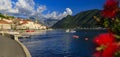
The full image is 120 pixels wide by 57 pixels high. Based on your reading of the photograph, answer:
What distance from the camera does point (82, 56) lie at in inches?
2127

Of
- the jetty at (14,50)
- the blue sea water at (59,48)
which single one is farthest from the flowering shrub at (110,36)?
the blue sea water at (59,48)

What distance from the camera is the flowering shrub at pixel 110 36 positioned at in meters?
2.05

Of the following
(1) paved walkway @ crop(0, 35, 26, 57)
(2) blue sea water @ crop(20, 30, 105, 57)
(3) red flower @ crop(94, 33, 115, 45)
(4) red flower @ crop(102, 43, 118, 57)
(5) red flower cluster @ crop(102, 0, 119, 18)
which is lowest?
(2) blue sea water @ crop(20, 30, 105, 57)

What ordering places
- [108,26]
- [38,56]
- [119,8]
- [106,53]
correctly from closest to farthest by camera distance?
[106,53]
[119,8]
[108,26]
[38,56]

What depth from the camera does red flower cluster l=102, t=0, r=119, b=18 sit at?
7.45 ft

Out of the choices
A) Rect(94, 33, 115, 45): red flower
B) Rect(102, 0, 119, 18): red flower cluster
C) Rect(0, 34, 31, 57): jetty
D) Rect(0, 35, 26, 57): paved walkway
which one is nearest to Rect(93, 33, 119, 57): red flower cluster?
Rect(94, 33, 115, 45): red flower

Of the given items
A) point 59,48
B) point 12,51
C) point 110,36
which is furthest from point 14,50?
point 59,48

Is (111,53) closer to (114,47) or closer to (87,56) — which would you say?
(114,47)

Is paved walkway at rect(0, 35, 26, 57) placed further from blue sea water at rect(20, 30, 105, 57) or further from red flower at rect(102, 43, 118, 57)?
red flower at rect(102, 43, 118, 57)

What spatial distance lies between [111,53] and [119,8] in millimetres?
514

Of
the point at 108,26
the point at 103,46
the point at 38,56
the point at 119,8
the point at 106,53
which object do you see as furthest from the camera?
the point at 38,56

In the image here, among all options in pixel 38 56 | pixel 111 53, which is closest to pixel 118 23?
pixel 111 53

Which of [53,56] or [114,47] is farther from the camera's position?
[53,56]

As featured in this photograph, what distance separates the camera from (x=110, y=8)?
2309 millimetres
